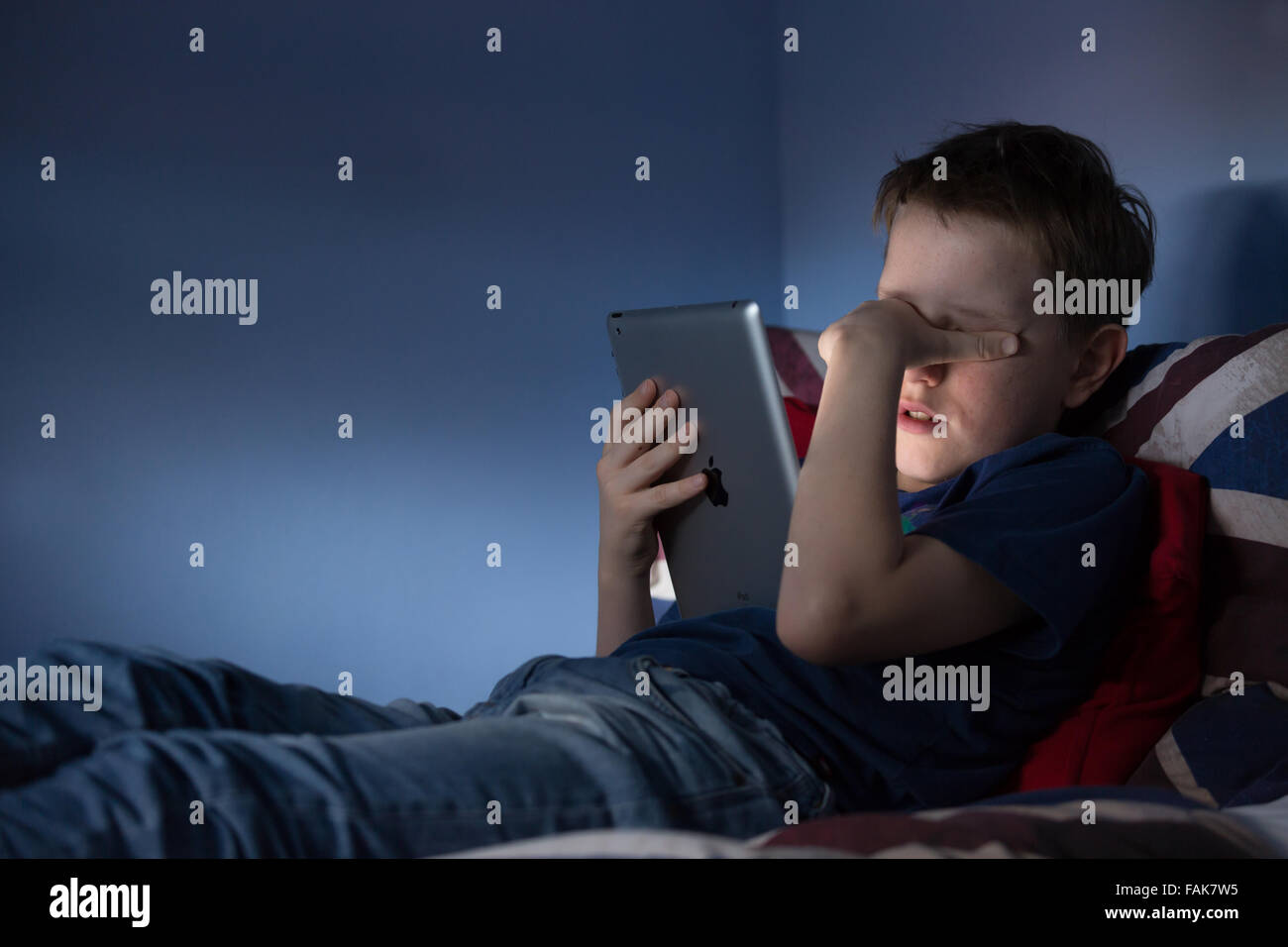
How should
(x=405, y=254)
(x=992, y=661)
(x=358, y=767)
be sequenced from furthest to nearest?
1. (x=405, y=254)
2. (x=992, y=661)
3. (x=358, y=767)

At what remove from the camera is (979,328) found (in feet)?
3.05

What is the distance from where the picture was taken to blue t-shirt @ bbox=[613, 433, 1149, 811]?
756 millimetres

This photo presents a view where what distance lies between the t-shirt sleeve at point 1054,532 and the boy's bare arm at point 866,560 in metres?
0.02

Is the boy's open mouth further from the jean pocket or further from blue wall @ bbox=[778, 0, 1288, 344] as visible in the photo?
blue wall @ bbox=[778, 0, 1288, 344]

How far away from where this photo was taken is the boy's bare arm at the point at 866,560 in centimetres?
71

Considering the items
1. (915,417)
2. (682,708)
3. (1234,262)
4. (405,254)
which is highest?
(405,254)

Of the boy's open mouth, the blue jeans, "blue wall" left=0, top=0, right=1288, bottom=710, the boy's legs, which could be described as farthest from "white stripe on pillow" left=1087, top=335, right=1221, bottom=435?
the boy's legs

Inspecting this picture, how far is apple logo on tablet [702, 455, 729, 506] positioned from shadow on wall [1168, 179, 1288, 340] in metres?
0.77

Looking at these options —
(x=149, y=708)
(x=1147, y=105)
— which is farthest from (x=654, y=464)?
(x=1147, y=105)

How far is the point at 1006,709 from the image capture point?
0.82 meters

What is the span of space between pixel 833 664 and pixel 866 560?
89 millimetres

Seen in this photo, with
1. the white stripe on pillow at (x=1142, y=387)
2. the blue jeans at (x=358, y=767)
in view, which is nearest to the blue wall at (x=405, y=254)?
the white stripe on pillow at (x=1142, y=387)

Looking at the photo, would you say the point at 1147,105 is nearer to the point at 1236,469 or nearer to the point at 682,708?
the point at 1236,469

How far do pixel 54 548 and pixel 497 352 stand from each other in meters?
1.01
